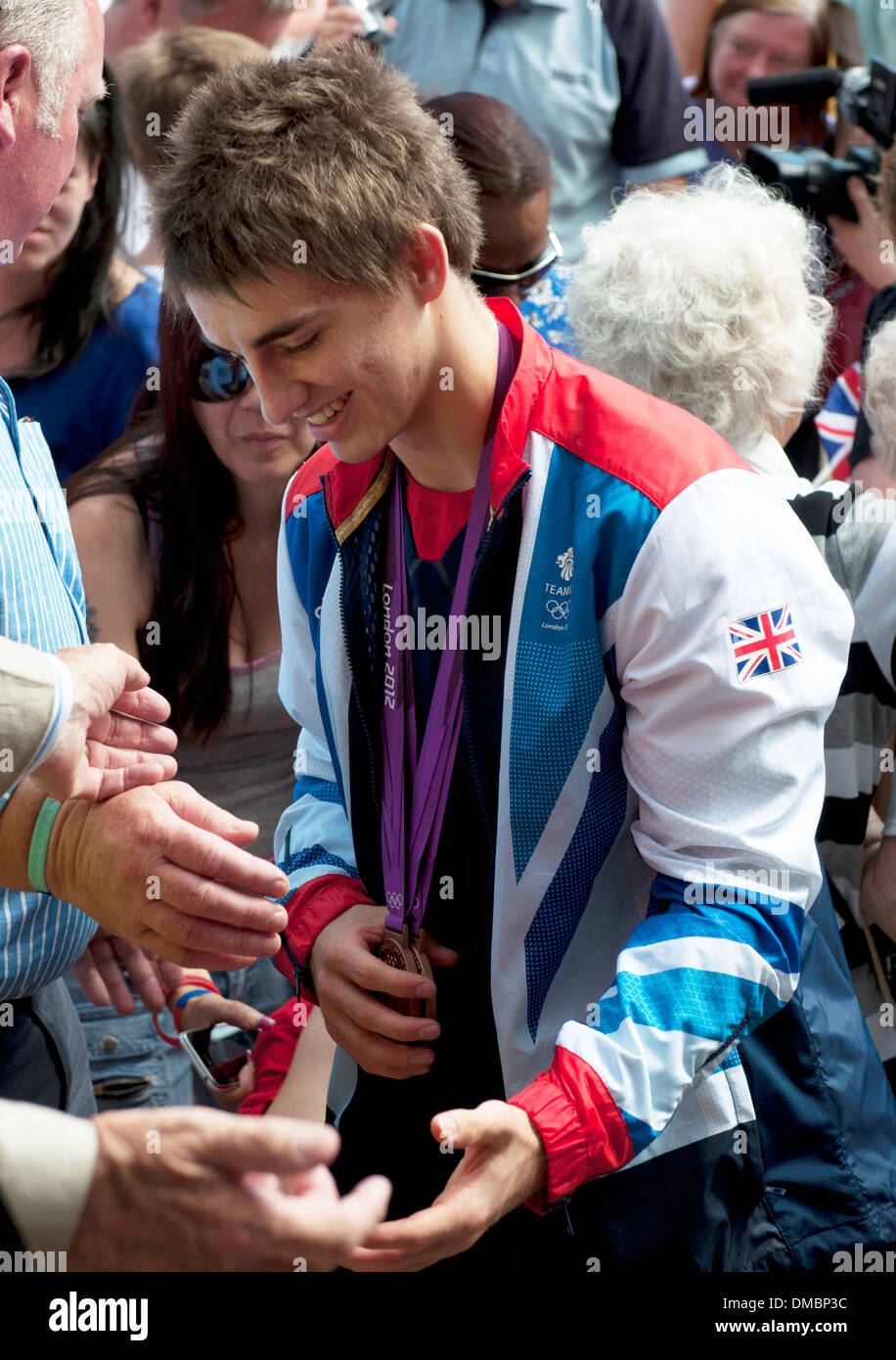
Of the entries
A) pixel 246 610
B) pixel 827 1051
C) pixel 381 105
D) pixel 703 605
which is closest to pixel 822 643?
pixel 703 605

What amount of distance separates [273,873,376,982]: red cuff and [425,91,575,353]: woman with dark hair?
143 cm

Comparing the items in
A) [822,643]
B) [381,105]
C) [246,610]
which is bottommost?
[246,610]

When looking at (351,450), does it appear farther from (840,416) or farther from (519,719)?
(840,416)

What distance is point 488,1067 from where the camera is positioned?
5.72ft

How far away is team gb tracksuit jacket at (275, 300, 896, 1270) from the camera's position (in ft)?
4.84

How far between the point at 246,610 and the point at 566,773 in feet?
4.03

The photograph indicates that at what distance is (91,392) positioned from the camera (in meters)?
3.09

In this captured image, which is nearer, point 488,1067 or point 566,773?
point 566,773

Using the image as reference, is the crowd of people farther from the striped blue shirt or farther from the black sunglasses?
the black sunglasses

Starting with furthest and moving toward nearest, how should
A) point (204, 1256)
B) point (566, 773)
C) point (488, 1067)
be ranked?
point (488, 1067)
point (566, 773)
point (204, 1256)

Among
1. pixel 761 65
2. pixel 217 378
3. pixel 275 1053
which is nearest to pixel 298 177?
pixel 217 378

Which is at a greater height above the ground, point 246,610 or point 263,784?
point 246,610

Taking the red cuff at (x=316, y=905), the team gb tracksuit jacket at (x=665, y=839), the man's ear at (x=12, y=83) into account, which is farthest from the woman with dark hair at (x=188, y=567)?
the team gb tracksuit jacket at (x=665, y=839)
